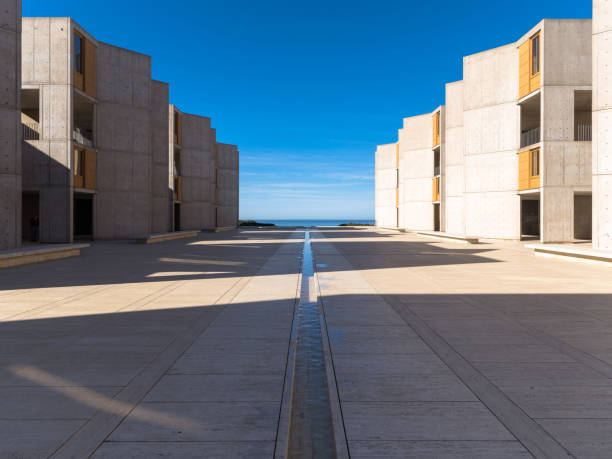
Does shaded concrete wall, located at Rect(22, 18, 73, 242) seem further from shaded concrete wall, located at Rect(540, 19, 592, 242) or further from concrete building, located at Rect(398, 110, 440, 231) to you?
concrete building, located at Rect(398, 110, 440, 231)

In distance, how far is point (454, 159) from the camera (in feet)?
121

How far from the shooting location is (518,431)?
9.92 ft

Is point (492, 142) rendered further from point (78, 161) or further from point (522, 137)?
point (78, 161)

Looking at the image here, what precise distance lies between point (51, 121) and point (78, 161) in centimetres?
284

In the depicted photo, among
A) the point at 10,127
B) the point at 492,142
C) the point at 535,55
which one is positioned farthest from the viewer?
the point at 492,142

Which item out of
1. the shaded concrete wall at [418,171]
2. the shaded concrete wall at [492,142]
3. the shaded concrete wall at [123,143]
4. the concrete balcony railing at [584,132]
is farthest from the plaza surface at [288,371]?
the shaded concrete wall at [418,171]

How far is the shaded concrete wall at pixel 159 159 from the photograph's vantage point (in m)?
33.7

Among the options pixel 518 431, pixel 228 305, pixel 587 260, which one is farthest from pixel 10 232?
pixel 587 260

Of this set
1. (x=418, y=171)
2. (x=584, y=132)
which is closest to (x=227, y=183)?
(x=418, y=171)

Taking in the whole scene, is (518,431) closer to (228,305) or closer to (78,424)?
(78,424)

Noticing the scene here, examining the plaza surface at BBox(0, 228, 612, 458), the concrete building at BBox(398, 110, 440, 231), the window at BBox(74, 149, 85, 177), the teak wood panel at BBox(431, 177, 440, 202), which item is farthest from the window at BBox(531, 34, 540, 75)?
the window at BBox(74, 149, 85, 177)

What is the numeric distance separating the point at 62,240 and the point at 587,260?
23.3 metres

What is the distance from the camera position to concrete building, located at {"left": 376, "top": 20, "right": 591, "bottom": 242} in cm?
2353

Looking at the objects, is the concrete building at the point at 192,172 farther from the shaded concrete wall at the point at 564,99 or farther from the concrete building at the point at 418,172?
the shaded concrete wall at the point at 564,99
